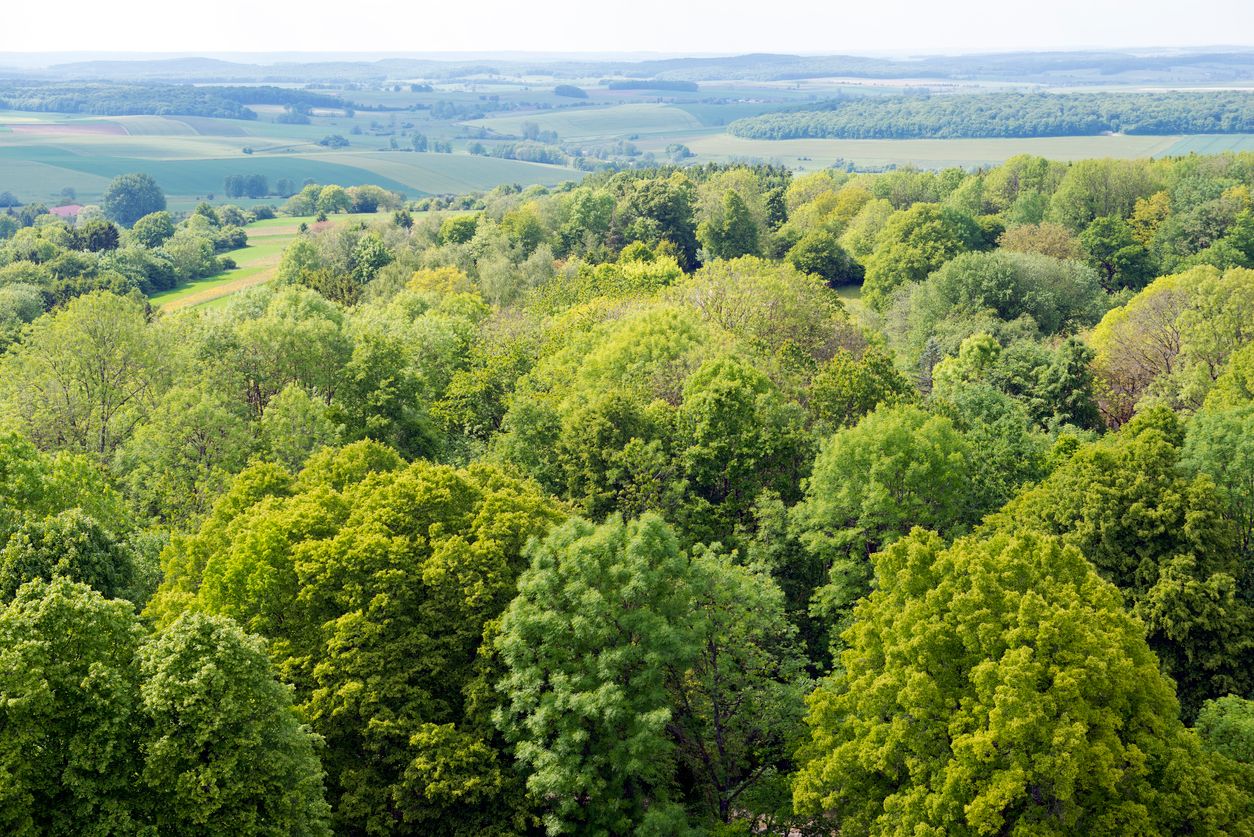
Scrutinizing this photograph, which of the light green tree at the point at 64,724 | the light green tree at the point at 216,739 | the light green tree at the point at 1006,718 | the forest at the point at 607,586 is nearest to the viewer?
the light green tree at the point at 64,724

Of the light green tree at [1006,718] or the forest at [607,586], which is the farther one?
the light green tree at [1006,718]

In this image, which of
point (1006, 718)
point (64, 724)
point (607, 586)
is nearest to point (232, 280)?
point (607, 586)

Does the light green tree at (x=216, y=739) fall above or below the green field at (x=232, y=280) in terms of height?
above

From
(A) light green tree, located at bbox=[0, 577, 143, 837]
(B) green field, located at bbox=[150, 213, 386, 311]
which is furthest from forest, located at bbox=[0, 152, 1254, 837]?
(B) green field, located at bbox=[150, 213, 386, 311]

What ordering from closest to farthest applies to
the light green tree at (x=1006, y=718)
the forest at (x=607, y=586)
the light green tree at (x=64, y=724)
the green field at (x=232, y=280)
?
1. the light green tree at (x=64, y=724)
2. the forest at (x=607, y=586)
3. the light green tree at (x=1006, y=718)
4. the green field at (x=232, y=280)

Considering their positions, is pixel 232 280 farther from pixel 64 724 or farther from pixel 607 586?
pixel 64 724

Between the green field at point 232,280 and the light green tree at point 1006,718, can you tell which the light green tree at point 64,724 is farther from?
the green field at point 232,280

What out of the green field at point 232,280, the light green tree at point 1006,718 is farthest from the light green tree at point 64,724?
the green field at point 232,280

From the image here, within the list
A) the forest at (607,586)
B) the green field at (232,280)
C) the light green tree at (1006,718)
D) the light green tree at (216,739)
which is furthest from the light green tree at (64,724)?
the green field at (232,280)

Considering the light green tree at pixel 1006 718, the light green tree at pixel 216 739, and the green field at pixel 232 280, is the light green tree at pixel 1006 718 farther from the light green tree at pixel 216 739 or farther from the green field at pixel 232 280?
the green field at pixel 232 280

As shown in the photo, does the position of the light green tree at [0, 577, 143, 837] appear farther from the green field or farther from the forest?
the green field
